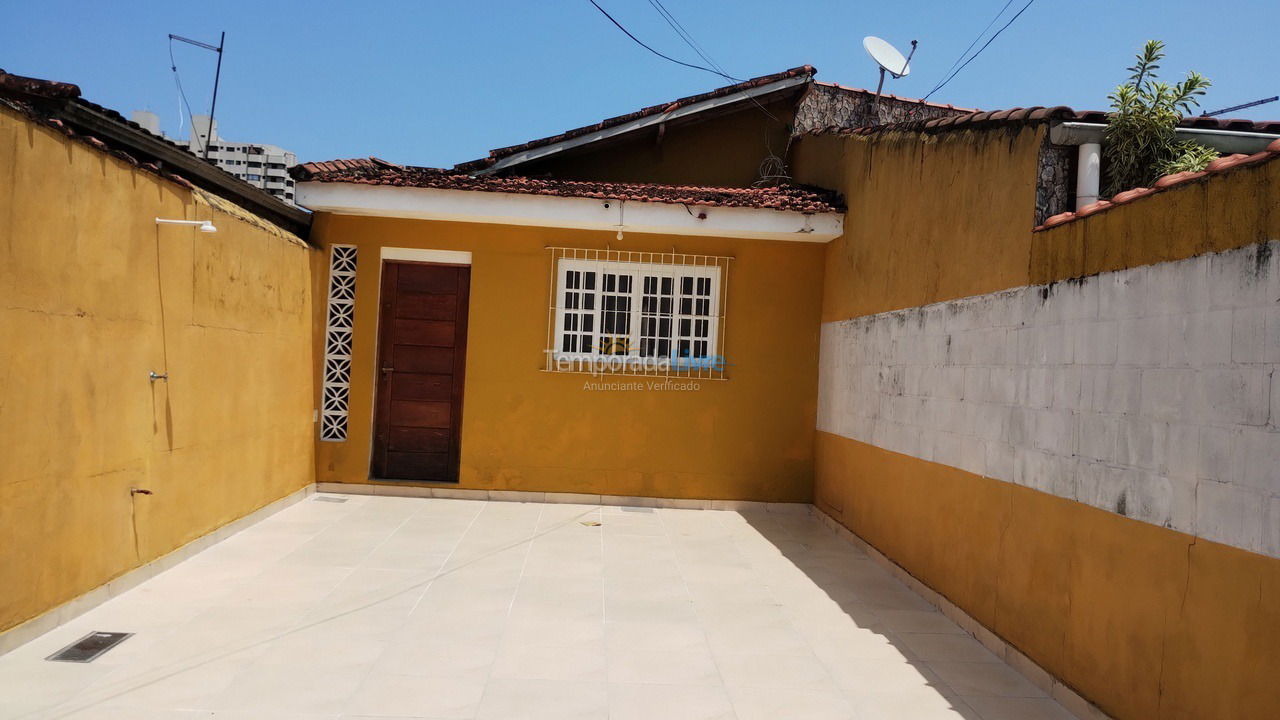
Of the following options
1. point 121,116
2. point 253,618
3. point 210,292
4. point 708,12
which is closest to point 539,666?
point 253,618

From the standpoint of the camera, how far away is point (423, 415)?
27.1 feet

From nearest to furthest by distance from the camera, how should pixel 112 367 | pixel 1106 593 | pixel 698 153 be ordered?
1. pixel 1106 593
2. pixel 112 367
3. pixel 698 153

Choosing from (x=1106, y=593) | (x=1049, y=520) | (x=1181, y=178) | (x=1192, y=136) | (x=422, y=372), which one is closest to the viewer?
(x=1181, y=178)

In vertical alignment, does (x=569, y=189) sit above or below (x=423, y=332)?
above

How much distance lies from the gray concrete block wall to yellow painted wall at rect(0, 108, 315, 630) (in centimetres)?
494

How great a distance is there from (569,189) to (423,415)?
9.04ft

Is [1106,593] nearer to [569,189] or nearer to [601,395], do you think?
[601,395]

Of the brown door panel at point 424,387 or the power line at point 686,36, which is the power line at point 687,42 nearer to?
the power line at point 686,36

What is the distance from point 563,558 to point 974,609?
289 cm

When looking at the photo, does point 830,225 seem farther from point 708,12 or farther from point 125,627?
point 125,627

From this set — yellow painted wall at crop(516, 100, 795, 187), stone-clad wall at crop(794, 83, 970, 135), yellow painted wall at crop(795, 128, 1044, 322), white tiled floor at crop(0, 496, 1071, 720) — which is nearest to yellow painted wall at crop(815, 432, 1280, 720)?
white tiled floor at crop(0, 496, 1071, 720)

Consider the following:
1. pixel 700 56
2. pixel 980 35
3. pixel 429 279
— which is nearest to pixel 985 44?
pixel 980 35

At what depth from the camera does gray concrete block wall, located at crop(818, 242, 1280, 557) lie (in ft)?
9.02

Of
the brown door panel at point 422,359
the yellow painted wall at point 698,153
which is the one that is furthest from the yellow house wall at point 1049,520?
the brown door panel at point 422,359
